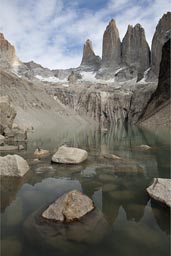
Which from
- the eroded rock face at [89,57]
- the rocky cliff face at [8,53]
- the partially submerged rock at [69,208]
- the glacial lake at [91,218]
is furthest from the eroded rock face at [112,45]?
the partially submerged rock at [69,208]

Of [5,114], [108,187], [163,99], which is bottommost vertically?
[108,187]

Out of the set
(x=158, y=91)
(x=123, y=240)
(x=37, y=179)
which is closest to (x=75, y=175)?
(x=37, y=179)

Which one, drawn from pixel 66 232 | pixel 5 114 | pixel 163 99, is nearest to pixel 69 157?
pixel 66 232

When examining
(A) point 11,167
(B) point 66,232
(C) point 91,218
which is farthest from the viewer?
(A) point 11,167

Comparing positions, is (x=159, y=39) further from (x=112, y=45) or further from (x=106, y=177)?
(x=106, y=177)

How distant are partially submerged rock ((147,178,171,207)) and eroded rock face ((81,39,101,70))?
173 meters

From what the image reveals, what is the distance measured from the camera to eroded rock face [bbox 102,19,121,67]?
158 meters

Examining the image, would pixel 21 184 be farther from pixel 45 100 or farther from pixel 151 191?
pixel 45 100

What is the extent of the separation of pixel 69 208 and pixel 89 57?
183071 millimetres

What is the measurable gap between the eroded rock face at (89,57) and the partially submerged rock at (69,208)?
17412 cm

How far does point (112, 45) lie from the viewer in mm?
158375

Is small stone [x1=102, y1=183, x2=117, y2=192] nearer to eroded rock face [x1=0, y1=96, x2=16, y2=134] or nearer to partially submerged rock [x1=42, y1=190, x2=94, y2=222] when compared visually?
partially submerged rock [x1=42, y1=190, x2=94, y2=222]

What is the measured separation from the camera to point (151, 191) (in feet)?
31.2

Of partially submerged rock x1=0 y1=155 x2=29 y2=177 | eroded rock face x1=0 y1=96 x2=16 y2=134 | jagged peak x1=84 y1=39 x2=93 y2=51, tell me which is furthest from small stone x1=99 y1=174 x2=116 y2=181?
jagged peak x1=84 y1=39 x2=93 y2=51
